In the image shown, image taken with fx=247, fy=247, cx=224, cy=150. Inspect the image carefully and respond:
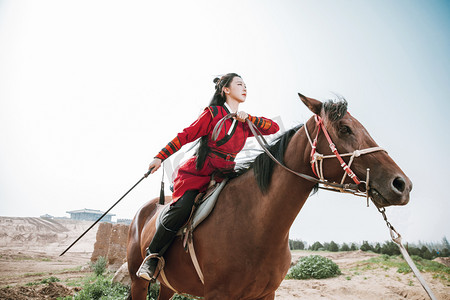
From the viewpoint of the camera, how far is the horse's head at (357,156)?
5.51ft

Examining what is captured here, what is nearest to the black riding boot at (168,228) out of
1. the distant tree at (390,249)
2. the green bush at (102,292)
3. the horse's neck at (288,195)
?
the horse's neck at (288,195)

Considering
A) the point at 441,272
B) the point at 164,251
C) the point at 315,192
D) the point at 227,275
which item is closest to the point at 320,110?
the point at 315,192

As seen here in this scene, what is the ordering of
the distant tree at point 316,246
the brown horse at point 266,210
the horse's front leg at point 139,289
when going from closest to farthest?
the brown horse at point 266,210, the horse's front leg at point 139,289, the distant tree at point 316,246

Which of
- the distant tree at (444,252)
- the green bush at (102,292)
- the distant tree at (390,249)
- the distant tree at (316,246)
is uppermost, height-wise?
the green bush at (102,292)

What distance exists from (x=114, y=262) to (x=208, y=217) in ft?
43.5

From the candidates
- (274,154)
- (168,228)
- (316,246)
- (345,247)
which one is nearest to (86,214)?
(316,246)

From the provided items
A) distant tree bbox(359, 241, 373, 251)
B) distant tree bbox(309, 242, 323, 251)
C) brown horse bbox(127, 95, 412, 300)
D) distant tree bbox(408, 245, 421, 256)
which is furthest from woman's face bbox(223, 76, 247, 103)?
distant tree bbox(309, 242, 323, 251)

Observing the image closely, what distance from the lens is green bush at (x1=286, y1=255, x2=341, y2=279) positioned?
11.0 metres

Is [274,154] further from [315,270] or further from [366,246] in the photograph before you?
[366,246]

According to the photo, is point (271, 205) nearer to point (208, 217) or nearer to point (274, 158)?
point (274, 158)

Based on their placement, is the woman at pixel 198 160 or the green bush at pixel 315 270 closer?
the woman at pixel 198 160

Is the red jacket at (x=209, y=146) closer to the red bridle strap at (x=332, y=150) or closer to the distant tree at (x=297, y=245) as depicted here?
the red bridle strap at (x=332, y=150)

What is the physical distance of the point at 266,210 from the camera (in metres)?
2.18

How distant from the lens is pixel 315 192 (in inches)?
88.7
